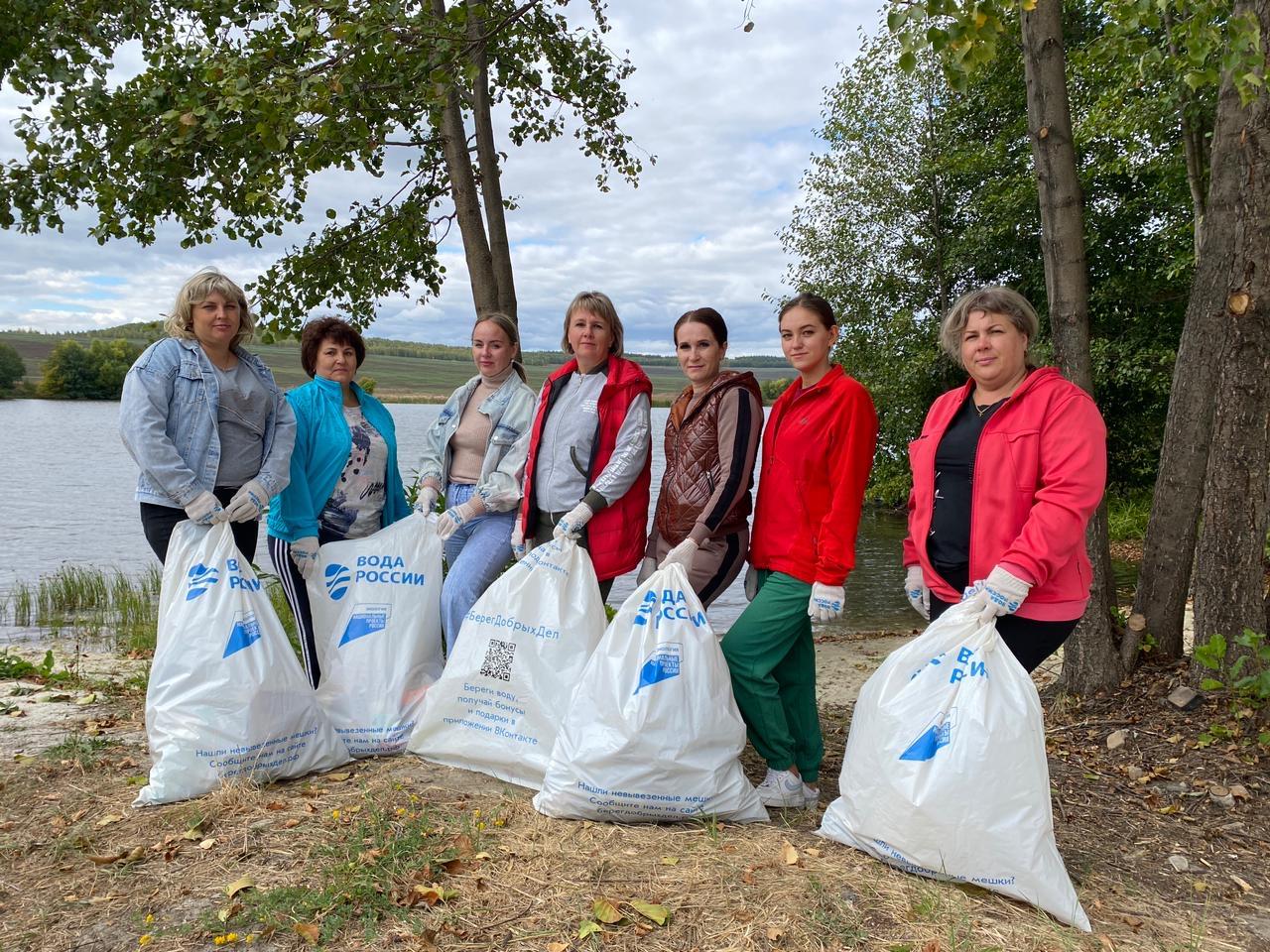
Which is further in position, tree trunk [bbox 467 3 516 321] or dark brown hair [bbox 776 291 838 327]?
tree trunk [bbox 467 3 516 321]

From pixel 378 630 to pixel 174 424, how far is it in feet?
3.63

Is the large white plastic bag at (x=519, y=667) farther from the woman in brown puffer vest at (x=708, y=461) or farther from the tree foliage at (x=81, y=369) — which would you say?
the tree foliage at (x=81, y=369)

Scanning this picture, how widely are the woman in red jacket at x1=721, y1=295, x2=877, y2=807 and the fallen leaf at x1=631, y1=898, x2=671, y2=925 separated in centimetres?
85

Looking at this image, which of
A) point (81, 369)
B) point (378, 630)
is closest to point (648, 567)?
point (378, 630)

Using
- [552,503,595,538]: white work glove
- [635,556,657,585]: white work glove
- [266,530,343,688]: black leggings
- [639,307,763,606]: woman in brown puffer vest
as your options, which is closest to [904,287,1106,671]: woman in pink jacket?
[639,307,763,606]: woman in brown puffer vest

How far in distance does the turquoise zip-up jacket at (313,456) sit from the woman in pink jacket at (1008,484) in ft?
7.53

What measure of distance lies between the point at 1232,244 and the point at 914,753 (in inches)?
105

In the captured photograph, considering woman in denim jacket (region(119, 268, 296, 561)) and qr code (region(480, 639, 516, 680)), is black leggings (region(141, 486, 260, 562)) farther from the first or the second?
qr code (region(480, 639, 516, 680))

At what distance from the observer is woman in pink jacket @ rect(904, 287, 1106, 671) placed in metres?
2.43

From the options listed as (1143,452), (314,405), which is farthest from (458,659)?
(1143,452)

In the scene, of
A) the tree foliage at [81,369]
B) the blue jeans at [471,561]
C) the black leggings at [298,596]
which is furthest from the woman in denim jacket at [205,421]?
the tree foliage at [81,369]

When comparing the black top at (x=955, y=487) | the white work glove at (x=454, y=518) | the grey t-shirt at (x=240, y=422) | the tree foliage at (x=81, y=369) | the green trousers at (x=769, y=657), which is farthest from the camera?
the tree foliage at (x=81, y=369)

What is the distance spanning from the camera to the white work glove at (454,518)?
11.9 feet

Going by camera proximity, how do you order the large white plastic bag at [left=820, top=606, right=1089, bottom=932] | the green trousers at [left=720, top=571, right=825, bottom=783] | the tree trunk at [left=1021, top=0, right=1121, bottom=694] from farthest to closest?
the tree trunk at [left=1021, top=0, right=1121, bottom=694] < the green trousers at [left=720, top=571, right=825, bottom=783] < the large white plastic bag at [left=820, top=606, right=1089, bottom=932]
